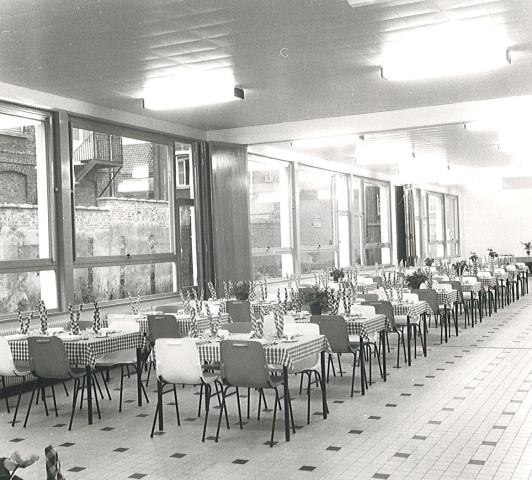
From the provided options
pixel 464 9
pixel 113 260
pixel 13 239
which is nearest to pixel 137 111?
pixel 113 260

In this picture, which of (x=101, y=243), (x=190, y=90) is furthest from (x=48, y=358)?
(x=190, y=90)

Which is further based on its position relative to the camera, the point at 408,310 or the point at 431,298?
the point at 431,298

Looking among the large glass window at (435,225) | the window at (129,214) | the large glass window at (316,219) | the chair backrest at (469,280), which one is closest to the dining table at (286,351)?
the window at (129,214)

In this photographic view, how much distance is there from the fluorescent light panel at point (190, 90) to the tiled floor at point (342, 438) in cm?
368

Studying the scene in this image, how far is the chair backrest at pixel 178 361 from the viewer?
5.82 meters

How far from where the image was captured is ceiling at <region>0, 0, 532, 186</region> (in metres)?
6.05

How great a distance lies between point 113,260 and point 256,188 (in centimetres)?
520

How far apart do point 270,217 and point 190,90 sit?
21.6 ft

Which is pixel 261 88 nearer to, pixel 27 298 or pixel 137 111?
pixel 137 111

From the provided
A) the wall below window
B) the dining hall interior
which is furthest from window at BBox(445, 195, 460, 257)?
the dining hall interior

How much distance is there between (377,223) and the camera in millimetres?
21172

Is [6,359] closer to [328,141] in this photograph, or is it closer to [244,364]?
[244,364]

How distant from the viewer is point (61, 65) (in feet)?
25.4

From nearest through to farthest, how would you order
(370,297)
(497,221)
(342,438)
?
(342,438), (370,297), (497,221)
